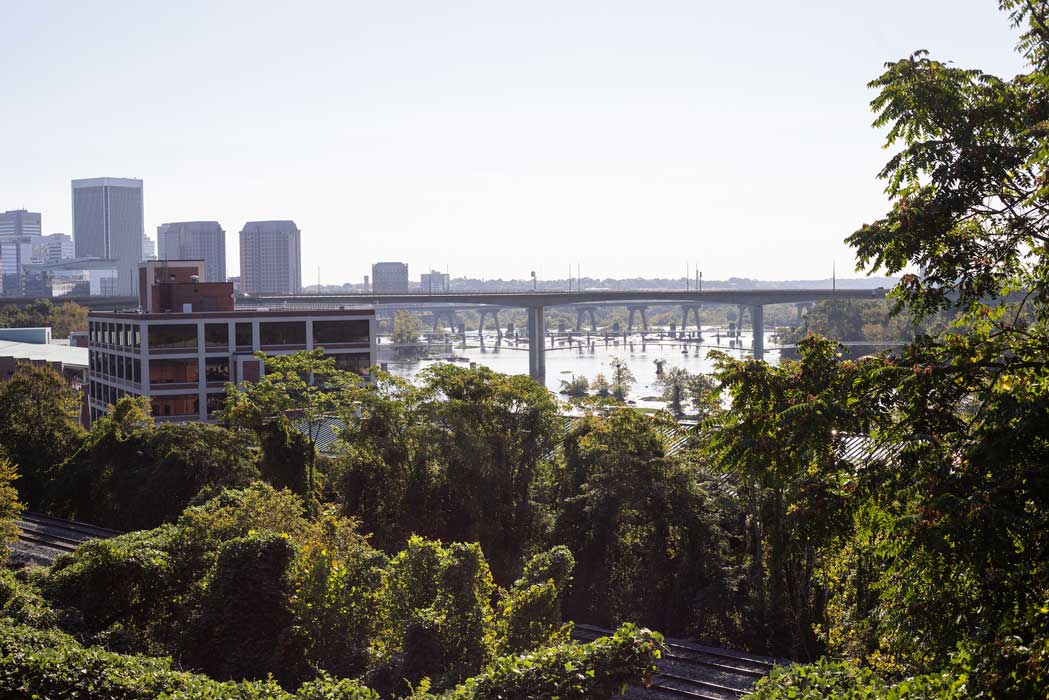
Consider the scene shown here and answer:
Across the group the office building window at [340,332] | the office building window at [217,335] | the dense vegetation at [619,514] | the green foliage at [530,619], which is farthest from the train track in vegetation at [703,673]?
the office building window at [217,335]

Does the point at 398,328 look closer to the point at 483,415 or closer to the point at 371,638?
the point at 483,415

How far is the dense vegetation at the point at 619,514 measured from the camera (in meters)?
7.54

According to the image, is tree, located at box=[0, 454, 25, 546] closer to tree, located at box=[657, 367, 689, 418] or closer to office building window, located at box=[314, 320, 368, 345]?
office building window, located at box=[314, 320, 368, 345]

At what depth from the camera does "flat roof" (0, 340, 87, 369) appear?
232 ft

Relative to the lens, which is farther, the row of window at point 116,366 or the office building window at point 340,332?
the office building window at point 340,332

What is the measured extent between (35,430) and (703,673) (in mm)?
27370

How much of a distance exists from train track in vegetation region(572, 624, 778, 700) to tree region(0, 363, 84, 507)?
72.6 feet

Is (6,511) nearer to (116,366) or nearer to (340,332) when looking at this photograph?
(340,332)

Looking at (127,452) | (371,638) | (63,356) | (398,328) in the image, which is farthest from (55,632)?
(398,328)

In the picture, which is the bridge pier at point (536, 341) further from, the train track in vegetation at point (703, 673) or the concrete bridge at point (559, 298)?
the train track in vegetation at point (703, 673)

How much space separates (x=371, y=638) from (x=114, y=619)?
4953 millimetres

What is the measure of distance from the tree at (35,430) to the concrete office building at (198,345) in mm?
13114

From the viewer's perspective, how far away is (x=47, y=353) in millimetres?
74375

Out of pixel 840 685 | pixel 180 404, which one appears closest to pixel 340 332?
pixel 180 404
